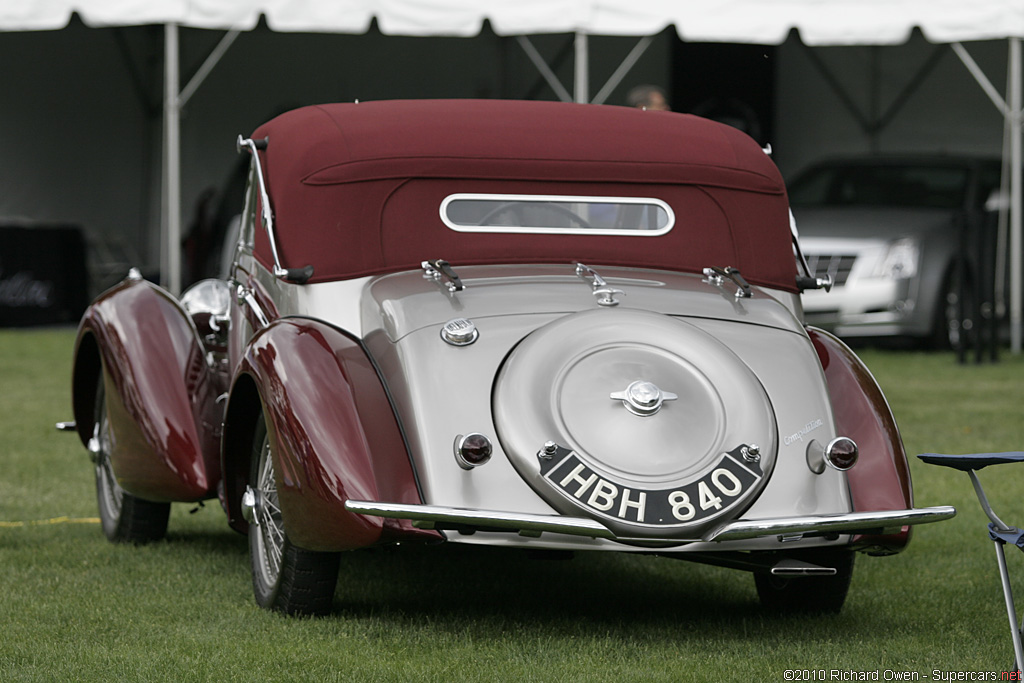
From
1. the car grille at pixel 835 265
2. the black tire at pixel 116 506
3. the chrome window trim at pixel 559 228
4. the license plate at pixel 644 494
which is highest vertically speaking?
the chrome window trim at pixel 559 228

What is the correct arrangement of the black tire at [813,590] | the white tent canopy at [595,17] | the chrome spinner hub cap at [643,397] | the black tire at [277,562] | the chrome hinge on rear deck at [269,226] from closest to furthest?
the chrome spinner hub cap at [643,397] < the black tire at [277,562] < the black tire at [813,590] < the chrome hinge on rear deck at [269,226] < the white tent canopy at [595,17]

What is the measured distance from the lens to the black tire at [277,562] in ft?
14.2

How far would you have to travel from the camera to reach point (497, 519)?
3756mm

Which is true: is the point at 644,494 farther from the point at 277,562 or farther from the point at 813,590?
the point at 277,562

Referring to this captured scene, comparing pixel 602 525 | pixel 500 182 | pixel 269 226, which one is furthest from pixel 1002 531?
pixel 269 226

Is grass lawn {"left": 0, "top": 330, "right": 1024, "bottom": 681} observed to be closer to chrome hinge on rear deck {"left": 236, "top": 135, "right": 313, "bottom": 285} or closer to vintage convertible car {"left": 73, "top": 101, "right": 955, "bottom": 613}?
vintage convertible car {"left": 73, "top": 101, "right": 955, "bottom": 613}

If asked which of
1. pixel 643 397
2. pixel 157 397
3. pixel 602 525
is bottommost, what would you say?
pixel 157 397

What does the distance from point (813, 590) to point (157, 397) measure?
7.62 ft

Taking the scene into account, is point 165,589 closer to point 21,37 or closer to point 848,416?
point 848,416

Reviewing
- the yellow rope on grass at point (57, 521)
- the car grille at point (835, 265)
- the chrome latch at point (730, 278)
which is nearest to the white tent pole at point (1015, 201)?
the car grille at point (835, 265)

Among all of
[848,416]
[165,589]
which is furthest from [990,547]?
[165,589]

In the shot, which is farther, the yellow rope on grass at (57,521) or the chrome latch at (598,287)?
the yellow rope on grass at (57,521)

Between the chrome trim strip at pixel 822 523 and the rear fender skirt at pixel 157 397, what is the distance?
6.56 feet

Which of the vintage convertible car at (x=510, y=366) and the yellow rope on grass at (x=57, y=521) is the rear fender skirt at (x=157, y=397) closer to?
the vintage convertible car at (x=510, y=366)
